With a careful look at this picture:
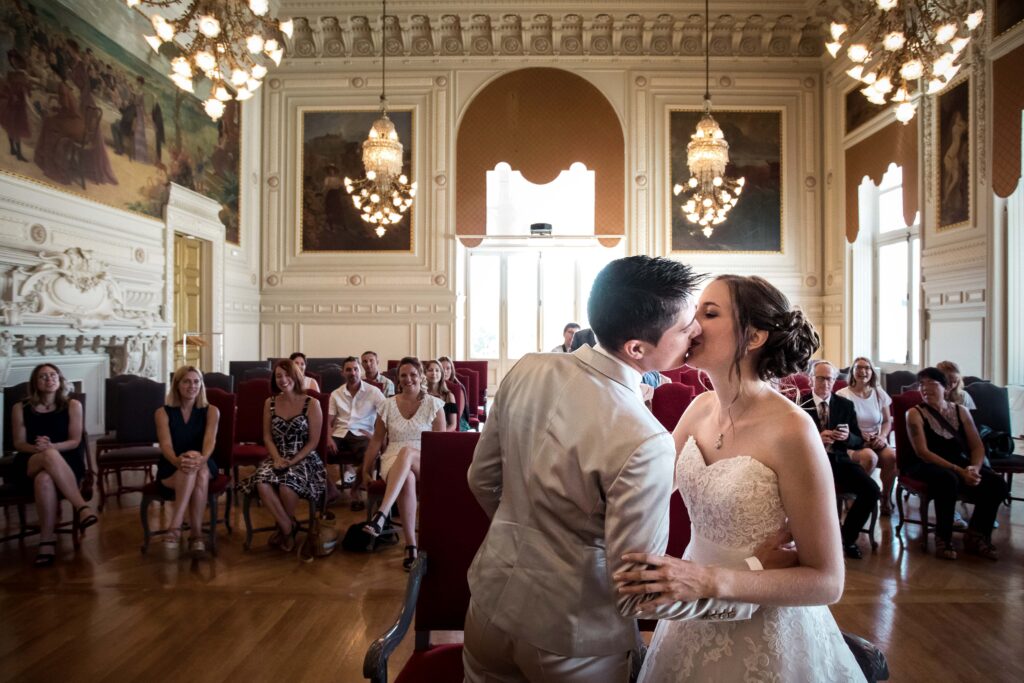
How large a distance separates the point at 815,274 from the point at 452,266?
7.02 meters

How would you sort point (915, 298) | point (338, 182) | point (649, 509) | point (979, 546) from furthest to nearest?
point (338, 182)
point (915, 298)
point (979, 546)
point (649, 509)

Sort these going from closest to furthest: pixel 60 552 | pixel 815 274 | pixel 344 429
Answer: pixel 60 552
pixel 344 429
pixel 815 274

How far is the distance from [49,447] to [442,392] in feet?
9.29

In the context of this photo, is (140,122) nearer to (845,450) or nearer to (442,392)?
(442,392)

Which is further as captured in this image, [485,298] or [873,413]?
[485,298]

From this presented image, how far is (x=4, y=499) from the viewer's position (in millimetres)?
4188

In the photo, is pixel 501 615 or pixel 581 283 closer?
pixel 501 615

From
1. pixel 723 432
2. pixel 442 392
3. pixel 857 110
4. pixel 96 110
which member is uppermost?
pixel 857 110

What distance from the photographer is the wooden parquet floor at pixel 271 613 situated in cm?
279

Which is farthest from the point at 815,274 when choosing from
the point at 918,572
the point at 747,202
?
the point at 918,572

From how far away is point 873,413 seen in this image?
5430 millimetres

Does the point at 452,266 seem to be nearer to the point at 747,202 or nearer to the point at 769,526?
the point at 747,202

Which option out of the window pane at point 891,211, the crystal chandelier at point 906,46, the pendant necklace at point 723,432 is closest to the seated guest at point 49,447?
the pendant necklace at point 723,432

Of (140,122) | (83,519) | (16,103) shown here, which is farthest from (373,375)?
(140,122)
